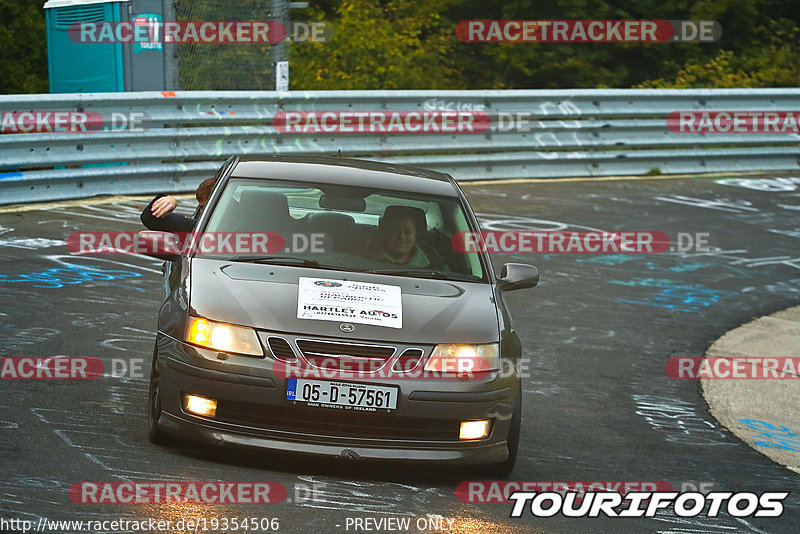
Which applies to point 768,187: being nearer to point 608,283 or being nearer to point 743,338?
point 608,283

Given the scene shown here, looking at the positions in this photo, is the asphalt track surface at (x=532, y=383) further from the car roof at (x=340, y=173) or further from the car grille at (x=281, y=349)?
the car roof at (x=340, y=173)

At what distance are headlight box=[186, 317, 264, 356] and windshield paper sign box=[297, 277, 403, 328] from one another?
0.25 m

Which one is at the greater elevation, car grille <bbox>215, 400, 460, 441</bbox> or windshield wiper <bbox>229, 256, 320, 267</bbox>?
windshield wiper <bbox>229, 256, 320, 267</bbox>

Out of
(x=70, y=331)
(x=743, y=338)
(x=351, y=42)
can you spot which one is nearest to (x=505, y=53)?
(x=351, y=42)

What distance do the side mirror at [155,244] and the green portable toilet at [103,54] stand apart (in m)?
8.78

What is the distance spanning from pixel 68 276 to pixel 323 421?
520cm

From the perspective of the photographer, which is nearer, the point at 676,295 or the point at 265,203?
the point at 265,203
